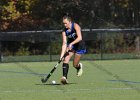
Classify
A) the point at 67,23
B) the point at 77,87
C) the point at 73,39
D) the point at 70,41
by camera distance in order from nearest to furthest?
1. the point at 77,87
2. the point at 67,23
3. the point at 73,39
4. the point at 70,41

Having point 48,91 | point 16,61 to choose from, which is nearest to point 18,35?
point 16,61

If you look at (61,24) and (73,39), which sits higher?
(73,39)

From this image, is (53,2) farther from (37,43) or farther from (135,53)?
(135,53)

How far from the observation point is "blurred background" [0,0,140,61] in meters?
27.5

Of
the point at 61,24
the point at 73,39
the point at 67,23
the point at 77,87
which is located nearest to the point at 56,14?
the point at 61,24

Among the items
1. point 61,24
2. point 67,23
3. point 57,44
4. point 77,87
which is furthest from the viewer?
point 61,24

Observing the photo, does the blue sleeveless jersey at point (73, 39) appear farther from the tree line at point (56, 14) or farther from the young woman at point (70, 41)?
the tree line at point (56, 14)

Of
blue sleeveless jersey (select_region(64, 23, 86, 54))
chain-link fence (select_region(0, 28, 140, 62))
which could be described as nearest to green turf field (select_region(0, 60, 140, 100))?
blue sleeveless jersey (select_region(64, 23, 86, 54))

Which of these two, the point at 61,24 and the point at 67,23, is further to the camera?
the point at 61,24

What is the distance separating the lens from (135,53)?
87.9 ft

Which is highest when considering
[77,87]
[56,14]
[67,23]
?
[67,23]

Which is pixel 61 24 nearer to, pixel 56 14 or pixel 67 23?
pixel 56 14

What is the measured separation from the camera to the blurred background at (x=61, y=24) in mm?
27484

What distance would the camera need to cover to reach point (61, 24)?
1278 inches
